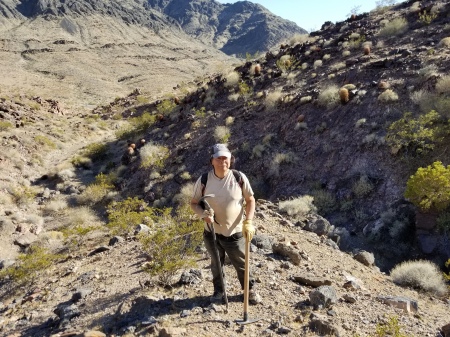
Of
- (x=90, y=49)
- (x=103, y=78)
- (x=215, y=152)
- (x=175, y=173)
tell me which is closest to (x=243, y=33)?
(x=90, y=49)

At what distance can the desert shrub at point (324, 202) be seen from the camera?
8.27m

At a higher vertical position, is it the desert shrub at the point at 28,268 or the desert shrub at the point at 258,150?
the desert shrub at the point at 258,150

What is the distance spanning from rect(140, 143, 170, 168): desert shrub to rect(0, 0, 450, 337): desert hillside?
0.07 meters

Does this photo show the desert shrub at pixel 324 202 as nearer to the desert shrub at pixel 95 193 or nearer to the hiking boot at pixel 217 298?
the hiking boot at pixel 217 298

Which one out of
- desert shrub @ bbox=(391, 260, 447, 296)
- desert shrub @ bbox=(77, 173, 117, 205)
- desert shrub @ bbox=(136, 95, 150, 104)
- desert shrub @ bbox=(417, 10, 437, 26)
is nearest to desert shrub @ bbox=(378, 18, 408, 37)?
desert shrub @ bbox=(417, 10, 437, 26)

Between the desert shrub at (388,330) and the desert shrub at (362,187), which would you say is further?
the desert shrub at (362,187)

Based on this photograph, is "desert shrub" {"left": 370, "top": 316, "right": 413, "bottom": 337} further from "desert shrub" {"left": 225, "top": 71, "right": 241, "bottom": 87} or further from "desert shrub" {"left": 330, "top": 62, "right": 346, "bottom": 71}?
"desert shrub" {"left": 225, "top": 71, "right": 241, "bottom": 87}

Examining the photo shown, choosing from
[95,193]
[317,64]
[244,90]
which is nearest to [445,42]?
[317,64]

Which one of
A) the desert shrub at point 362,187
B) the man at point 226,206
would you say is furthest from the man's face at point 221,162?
the desert shrub at point 362,187

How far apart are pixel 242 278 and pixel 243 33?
115449 mm

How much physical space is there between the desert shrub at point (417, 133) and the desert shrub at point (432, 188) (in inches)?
60.6

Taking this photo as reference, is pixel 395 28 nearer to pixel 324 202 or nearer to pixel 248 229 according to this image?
pixel 324 202

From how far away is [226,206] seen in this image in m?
3.68

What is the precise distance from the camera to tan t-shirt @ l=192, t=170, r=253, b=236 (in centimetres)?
366
